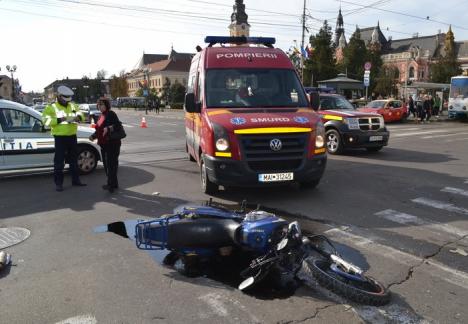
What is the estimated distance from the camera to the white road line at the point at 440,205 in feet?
21.4

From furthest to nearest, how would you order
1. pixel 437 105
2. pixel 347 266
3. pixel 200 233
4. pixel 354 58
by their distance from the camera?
pixel 354 58 < pixel 437 105 < pixel 200 233 < pixel 347 266

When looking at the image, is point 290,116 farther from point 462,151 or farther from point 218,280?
point 462,151

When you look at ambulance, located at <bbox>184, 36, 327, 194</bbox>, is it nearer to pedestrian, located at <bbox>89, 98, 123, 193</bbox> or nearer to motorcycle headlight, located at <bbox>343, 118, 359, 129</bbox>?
pedestrian, located at <bbox>89, 98, 123, 193</bbox>

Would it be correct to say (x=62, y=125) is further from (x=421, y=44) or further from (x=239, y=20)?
(x=421, y=44)

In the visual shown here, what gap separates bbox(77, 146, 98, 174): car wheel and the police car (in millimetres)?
615

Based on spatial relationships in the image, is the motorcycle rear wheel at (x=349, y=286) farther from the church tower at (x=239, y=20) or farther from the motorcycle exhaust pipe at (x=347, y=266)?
the church tower at (x=239, y=20)

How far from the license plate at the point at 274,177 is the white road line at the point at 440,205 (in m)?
2.22

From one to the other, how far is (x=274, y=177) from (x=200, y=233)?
2631 millimetres

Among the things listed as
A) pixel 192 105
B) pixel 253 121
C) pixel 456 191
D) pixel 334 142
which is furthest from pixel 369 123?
pixel 253 121

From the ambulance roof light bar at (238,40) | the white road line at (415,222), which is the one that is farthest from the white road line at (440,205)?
the ambulance roof light bar at (238,40)

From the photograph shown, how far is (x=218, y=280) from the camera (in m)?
4.09

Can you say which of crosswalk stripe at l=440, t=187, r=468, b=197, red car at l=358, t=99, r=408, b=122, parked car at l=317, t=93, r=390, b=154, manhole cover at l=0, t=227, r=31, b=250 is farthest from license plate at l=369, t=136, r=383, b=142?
red car at l=358, t=99, r=408, b=122

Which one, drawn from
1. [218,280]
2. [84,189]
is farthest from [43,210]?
[218,280]

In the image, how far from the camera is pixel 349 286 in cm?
361
